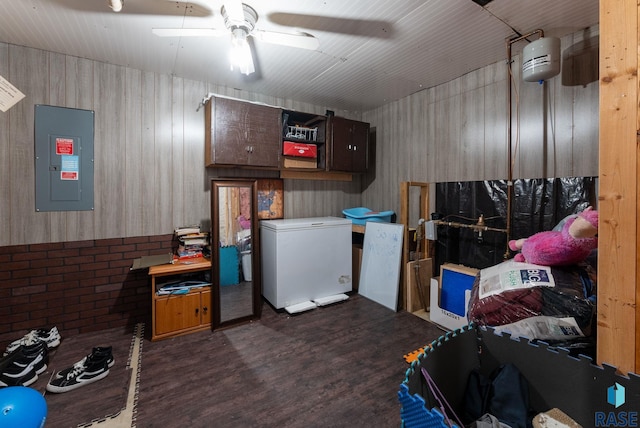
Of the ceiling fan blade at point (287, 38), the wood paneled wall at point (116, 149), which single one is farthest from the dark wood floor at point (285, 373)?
the ceiling fan blade at point (287, 38)

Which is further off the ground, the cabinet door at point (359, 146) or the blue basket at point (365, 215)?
the cabinet door at point (359, 146)

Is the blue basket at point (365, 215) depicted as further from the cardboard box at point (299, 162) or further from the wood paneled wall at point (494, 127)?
the cardboard box at point (299, 162)

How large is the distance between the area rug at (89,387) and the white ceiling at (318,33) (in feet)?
8.69

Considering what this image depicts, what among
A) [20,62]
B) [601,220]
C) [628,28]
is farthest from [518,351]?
[20,62]

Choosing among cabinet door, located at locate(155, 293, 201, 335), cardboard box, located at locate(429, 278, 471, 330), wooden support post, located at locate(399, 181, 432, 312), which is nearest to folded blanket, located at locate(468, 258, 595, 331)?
cardboard box, located at locate(429, 278, 471, 330)

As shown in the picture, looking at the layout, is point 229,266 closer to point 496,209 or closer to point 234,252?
point 234,252

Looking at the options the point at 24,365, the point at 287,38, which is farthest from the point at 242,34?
the point at 24,365

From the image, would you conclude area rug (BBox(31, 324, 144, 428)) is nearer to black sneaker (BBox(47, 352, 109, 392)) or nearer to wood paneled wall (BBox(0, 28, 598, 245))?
black sneaker (BBox(47, 352, 109, 392))

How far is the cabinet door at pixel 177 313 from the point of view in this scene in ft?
8.57

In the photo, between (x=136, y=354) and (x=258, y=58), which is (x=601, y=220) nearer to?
(x=258, y=58)

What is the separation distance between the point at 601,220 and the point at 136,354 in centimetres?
318

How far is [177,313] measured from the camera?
8.82 feet

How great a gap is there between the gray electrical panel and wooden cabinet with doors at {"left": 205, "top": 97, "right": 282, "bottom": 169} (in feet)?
3.55

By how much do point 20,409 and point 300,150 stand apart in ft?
9.77
